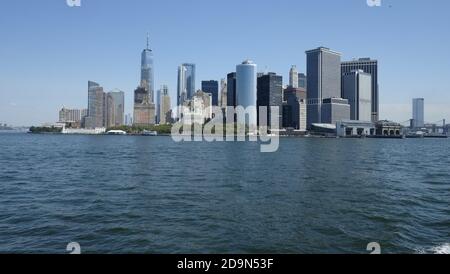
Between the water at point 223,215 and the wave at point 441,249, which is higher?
the water at point 223,215

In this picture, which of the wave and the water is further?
the water

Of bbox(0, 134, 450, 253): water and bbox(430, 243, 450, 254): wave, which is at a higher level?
bbox(0, 134, 450, 253): water

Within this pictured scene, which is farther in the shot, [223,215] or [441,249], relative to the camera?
[223,215]

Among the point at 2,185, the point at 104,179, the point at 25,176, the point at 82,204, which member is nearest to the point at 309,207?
the point at 82,204

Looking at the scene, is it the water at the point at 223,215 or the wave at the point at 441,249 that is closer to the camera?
the wave at the point at 441,249

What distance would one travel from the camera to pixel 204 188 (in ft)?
78.0

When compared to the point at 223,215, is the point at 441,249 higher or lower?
lower
